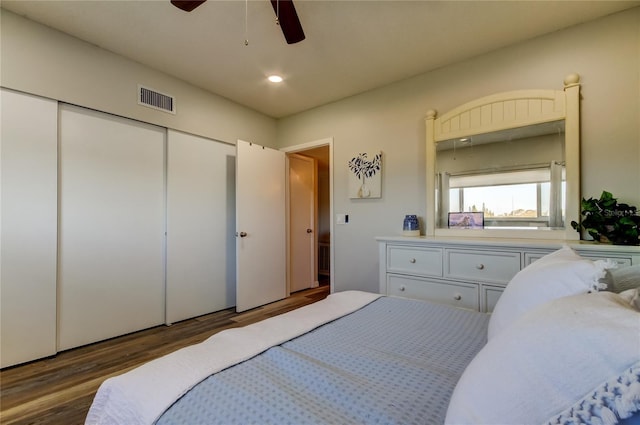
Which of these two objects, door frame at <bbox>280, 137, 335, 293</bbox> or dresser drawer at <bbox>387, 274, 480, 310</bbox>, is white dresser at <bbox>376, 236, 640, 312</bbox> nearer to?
dresser drawer at <bbox>387, 274, 480, 310</bbox>

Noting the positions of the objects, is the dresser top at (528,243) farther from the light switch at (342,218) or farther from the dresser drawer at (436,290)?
the light switch at (342,218)

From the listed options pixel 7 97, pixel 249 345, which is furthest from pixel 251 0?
pixel 249 345

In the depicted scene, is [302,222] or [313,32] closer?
[313,32]

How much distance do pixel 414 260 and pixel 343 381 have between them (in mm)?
1795

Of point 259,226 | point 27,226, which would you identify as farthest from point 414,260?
point 27,226

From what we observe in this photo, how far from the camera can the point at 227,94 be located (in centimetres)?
335

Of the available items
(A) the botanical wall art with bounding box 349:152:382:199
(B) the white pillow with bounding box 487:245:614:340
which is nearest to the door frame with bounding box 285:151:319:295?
(A) the botanical wall art with bounding box 349:152:382:199

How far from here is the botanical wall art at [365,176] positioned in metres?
3.16

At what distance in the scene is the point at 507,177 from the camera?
2418 millimetres

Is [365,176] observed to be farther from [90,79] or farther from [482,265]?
[90,79]

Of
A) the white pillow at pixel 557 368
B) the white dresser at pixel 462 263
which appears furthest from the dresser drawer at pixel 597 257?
the white pillow at pixel 557 368

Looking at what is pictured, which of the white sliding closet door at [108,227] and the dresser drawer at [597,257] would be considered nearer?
the dresser drawer at [597,257]

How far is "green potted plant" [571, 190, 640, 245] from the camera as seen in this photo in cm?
178

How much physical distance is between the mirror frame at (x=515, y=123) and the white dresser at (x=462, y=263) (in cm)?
21
